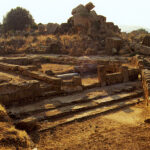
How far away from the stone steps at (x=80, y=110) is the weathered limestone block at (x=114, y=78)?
1.60m

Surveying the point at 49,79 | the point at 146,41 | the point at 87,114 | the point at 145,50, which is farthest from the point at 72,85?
the point at 146,41

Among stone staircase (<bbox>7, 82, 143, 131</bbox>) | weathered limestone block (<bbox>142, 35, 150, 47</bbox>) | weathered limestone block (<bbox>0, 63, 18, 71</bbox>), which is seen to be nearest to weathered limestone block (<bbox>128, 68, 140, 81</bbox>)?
stone staircase (<bbox>7, 82, 143, 131</bbox>)

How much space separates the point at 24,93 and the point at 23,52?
14731mm

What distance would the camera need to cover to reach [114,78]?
11.5 meters

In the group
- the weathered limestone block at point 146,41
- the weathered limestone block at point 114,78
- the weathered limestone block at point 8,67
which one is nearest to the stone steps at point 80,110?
the weathered limestone block at point 114,78

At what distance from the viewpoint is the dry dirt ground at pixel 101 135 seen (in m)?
5.52

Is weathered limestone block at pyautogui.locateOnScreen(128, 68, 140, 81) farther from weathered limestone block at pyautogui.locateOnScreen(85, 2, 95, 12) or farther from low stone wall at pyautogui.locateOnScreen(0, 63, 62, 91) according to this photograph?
weathered limestone block at pyautogui.locateOnScreen(85, 2, 95, 12)

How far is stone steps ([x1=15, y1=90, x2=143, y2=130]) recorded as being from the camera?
22.7 ft

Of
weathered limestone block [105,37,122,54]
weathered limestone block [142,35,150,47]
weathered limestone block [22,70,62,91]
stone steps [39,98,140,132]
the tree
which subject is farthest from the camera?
the tree

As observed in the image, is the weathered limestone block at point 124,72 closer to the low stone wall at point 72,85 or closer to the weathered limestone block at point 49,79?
Result: the low stone wall at point 72,85

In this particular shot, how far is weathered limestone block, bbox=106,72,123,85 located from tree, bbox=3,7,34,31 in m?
30.5

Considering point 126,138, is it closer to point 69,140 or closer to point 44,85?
point 69,140

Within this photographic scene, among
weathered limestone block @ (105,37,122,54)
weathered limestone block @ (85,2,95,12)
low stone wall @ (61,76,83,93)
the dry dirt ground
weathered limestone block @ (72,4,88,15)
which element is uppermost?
weathered limestone block @ (85,2,95,12)

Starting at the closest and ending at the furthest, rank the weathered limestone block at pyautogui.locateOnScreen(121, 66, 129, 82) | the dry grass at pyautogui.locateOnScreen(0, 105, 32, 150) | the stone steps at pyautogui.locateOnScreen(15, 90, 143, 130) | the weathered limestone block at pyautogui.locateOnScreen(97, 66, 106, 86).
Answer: the dry grass at pyautogui.locateOnScreen(0, 105, 32, 150)
the stone steps at pyautogui.locateOnScreen(15, 90, 143, 130)
the weathered limestone block at pyautogui.locateOnScreen(97, 66, 106, 86)
the weathered limestone block at pyautogui.locateOnScreen(121, 66, 129, 82)
